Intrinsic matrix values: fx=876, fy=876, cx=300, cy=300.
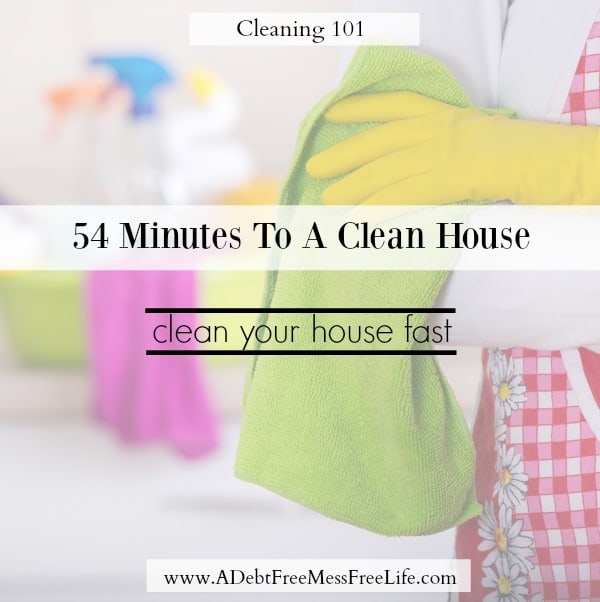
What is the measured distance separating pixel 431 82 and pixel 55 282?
878mm

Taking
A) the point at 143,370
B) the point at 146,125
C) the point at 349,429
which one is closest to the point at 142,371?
the point at 143,370

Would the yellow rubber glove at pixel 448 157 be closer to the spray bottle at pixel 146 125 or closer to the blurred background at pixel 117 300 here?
the blurred background at pixel 117 300

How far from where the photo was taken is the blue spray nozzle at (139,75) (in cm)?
121

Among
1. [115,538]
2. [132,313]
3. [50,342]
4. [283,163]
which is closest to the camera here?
[115,538]

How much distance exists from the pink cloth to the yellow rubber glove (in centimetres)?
74

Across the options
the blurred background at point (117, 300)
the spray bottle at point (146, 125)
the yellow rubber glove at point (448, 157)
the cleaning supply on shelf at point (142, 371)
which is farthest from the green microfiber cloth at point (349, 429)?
the spray bottle at point (146, 125)

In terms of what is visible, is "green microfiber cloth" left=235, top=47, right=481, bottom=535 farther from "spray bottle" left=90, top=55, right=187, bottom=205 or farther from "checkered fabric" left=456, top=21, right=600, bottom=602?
"spray bottle" left=90, top=55, right=187, bottom=205

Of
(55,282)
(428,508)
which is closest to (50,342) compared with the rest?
(55,282)

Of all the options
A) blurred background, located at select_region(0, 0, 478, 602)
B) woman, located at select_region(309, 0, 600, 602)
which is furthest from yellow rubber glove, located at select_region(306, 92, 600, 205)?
blurred background, located at select_region(0, 0, 478, 602)

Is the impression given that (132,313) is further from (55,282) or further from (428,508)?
(428,508)

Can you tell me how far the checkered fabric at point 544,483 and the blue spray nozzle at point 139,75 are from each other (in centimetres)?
91

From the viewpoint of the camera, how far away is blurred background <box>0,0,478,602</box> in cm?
82

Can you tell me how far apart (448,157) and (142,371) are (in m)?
0.82

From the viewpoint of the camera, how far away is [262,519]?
0.87m
